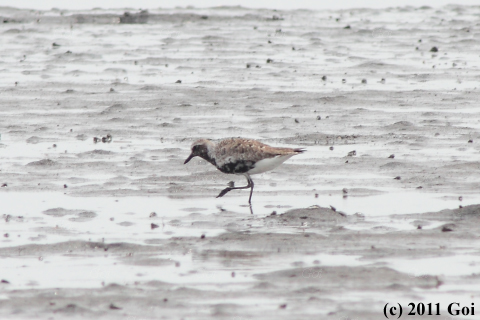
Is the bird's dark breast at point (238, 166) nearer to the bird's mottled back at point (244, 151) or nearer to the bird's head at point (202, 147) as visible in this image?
the bird's mottled back at point (244, 151)

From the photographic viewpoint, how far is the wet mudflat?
894 cm

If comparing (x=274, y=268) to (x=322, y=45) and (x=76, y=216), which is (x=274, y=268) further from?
(x=322, y=45)

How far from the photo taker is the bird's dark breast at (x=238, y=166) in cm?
1328

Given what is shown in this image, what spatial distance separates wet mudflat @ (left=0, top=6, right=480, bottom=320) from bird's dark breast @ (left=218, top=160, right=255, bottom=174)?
0.47 m

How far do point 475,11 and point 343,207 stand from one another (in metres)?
38.5

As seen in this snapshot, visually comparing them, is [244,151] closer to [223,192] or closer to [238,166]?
[238,166]

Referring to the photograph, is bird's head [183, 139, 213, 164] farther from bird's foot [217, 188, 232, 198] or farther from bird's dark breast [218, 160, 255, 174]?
bird's foot [217, 188, 232, 198]

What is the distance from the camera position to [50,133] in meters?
18.3

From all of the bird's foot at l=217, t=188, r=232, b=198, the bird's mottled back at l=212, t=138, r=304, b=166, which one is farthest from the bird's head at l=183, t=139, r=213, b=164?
the bird's foot at l=217, t=188, r=232, b=198

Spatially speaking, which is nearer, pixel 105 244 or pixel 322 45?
pixel 105 244

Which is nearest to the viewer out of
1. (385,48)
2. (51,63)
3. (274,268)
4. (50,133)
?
(274,268)

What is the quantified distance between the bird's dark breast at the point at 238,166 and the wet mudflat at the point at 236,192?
18.6 inches

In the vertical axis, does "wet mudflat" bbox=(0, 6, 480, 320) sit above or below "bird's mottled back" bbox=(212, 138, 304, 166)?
below

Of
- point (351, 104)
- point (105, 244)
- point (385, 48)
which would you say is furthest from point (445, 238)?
point (385, 48)
